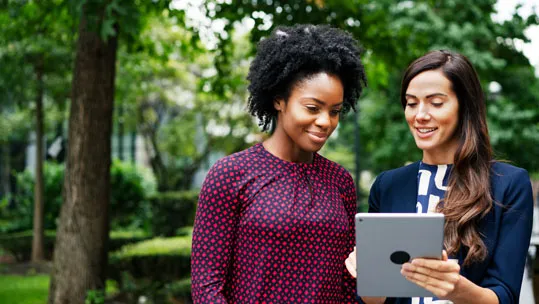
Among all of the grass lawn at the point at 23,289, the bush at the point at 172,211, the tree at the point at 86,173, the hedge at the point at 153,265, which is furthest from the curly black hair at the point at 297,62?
the bush at the point at 172,211

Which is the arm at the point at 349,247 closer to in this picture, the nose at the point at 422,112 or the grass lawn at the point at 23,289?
the nose at the point at 422,112

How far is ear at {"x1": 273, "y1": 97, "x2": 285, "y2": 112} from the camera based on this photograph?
2.59m

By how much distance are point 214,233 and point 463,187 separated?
919 millimetres

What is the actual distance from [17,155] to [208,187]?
109 feet

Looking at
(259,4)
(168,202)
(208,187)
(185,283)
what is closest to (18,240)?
(168,202)

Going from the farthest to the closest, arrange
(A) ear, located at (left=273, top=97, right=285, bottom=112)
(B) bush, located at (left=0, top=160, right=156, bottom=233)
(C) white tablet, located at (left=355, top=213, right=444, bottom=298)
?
(B) bush, located at (left=0, top=160, right=156, bottom=233), (A) ear, located at (left=273, top=97, right=285, bottom=112), (C) white tablet, located at (left=355, top=213, right=444, bottom=298)

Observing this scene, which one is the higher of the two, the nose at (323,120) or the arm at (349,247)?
the nose at (323,120)

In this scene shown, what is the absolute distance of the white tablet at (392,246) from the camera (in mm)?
2035

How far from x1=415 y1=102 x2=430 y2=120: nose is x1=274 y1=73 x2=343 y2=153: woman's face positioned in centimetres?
29

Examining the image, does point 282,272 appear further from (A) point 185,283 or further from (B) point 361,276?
(A) point 185,283

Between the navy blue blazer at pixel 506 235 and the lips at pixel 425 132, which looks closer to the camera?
the navy blue blazer at pixel 506 235

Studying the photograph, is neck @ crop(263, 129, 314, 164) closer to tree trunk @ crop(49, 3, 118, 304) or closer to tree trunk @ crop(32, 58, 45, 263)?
tree trunk @ crop(49, 3, 118, 304)

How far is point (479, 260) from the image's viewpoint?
7.77ft

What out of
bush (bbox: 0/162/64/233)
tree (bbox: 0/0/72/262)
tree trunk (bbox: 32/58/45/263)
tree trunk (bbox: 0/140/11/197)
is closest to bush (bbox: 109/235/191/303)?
tree (bbox: 0/0/72/262)
